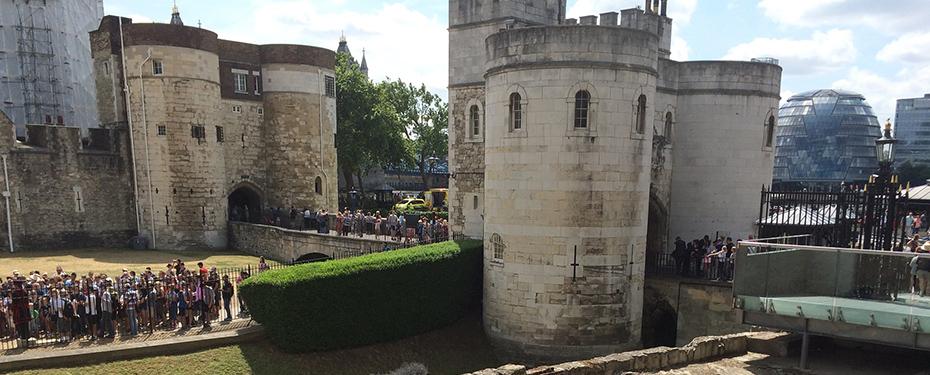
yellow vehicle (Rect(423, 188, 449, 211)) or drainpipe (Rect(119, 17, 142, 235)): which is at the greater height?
drainpipe (Rect(119, 17, 142, 235))

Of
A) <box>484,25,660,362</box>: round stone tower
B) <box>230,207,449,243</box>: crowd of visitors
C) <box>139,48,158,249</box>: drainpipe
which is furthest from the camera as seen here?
<box>139,48,158,249</box>: drainpipe

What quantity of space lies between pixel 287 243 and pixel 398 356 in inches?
474

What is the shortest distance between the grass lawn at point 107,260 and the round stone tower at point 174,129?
5.15 feet

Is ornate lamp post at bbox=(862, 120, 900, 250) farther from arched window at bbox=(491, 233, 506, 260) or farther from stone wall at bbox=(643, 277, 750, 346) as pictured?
arched window at bbox=(491, 233, 506, 260)

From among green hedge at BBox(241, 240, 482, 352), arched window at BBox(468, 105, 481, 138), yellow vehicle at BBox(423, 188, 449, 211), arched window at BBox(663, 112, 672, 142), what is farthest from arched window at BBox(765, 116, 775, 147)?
yellow vehicle at BBox(423, 188, 449, 211)

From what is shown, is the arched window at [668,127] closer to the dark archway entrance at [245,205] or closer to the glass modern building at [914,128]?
the dark archway entrance at [245,205]

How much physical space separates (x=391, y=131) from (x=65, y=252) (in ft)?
70.9

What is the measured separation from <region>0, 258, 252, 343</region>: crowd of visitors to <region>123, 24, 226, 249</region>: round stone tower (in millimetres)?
11668

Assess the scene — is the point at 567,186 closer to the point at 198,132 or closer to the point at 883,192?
the point at 883,192

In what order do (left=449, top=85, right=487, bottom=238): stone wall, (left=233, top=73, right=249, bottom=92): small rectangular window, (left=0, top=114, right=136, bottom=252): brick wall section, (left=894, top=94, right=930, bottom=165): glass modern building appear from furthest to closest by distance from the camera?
(left=894, top=94, right=930, bottom=165): glass modern building → (left=233, top=73, right=249, bottom=92): small rectangular window → (left=0, top=114, right=136, bottom=252): brick wall section → (left=449, top=85, right=487, bottom=238): stone wall

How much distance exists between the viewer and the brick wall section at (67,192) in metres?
24.2

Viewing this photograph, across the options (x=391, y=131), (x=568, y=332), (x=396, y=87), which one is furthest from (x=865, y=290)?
(x=396, y=87)

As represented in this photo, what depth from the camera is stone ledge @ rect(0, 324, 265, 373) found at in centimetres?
1196

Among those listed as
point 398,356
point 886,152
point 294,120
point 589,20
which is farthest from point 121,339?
point 886,152
